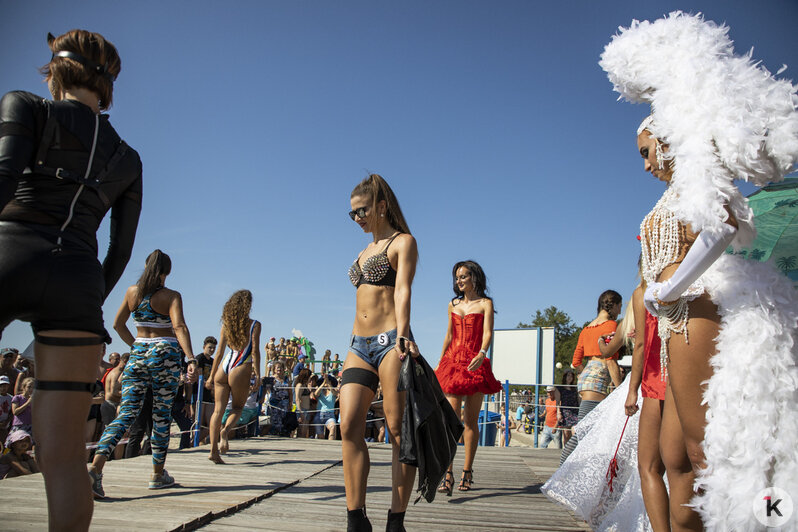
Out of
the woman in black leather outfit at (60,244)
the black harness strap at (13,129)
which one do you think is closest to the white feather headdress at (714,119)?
the woman in black leather outfit at (60,244)

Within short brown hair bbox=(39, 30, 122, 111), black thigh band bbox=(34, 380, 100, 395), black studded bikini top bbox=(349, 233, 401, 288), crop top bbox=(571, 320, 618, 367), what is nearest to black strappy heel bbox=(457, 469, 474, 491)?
crop top bbox=(571, 320, 618, 367)

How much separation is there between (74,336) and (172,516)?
215cm

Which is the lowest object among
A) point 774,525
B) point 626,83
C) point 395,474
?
point 395,474

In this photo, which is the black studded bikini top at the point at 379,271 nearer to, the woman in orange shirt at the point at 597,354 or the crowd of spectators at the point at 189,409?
the woman in orange shirt at the point at 597,354

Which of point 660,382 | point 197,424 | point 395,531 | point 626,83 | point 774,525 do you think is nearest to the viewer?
point 774,525

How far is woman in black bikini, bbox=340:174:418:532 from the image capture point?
10.2 ft

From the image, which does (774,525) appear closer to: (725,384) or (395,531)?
(725,384)

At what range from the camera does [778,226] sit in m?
3.07

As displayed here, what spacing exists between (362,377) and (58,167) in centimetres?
187

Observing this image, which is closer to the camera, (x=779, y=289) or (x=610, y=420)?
(x=779, y=289)

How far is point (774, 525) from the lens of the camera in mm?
1777

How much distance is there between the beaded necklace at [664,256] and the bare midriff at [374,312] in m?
1.48

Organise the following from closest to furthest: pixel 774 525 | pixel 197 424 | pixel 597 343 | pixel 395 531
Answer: pixel 774 525 → pixel 395 531 → pixel 597 343 → pixel 197 424

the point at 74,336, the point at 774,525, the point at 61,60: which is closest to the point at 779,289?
the point at 774,525
